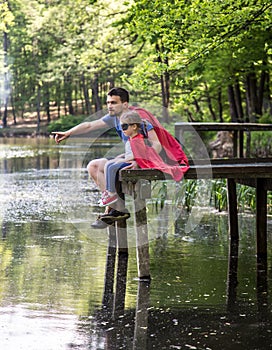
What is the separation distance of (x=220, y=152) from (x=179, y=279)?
68.1 feet

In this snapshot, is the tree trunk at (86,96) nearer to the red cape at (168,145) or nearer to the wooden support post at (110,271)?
the wooden support post at (110,271)

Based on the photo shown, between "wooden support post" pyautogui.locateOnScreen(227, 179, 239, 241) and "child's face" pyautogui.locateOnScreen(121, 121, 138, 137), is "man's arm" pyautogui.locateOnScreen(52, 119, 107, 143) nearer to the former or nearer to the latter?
"child's face" pyautogui.locateOnScreen(121, 121, 138, 137)

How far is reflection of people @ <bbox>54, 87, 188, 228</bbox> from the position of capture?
8.29 metres

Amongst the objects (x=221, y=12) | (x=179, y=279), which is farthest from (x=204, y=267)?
(x=221, y=12)

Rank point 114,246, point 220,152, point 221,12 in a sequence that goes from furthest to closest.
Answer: point 220,152 < point 221,12 < point 114,246

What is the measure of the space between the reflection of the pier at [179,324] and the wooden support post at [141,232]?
0.26 metres

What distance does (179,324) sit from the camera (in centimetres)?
598

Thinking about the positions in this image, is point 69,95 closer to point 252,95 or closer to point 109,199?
point 252,95

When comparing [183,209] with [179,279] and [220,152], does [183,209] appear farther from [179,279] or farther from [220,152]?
[220,152]

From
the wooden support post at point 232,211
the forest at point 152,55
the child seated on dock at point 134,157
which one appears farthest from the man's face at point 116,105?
the forest at point 152,55

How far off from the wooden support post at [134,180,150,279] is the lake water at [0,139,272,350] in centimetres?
16

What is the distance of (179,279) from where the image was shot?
7.70 meters

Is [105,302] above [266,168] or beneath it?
beneath

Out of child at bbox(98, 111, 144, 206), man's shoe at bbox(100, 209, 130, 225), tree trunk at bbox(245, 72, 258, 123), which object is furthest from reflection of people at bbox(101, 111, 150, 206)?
tree trunk at bbox(245, 72, 258, 123)
